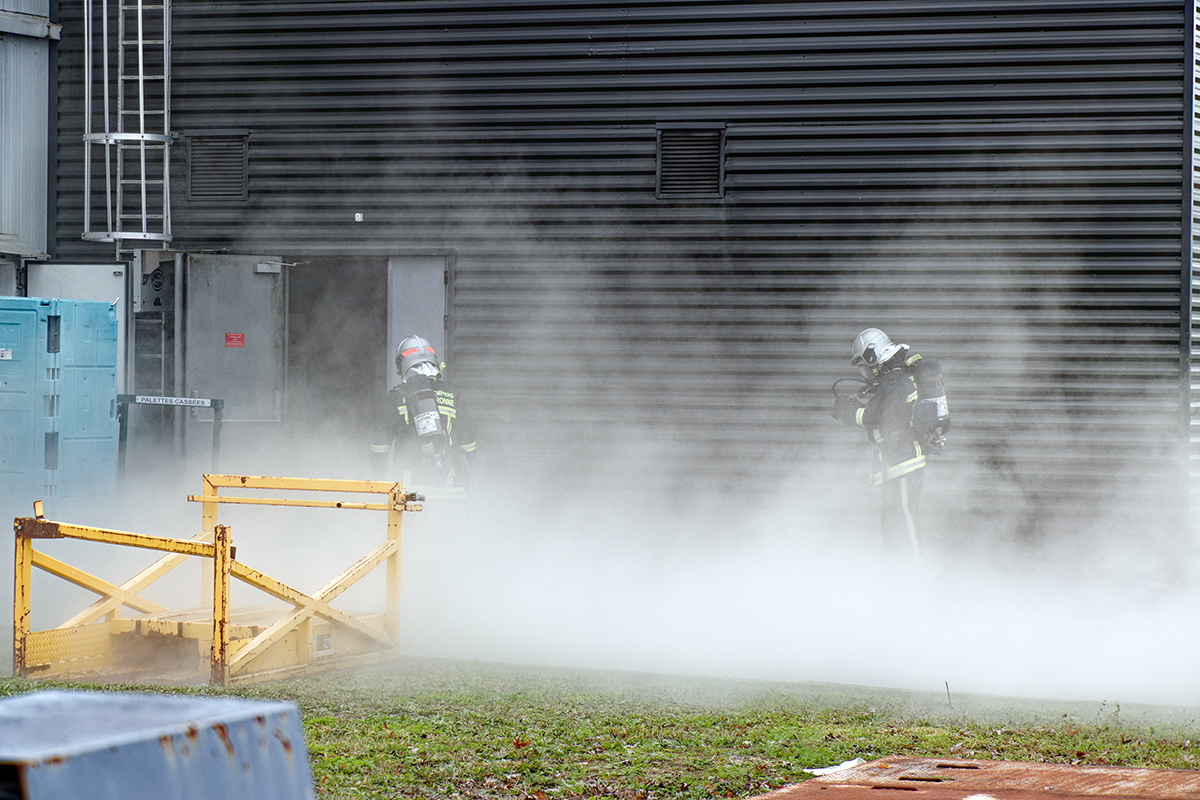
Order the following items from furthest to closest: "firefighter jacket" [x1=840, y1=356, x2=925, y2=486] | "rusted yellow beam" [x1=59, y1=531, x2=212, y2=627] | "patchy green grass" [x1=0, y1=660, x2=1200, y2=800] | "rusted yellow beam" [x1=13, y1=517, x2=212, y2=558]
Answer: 1. "firefighter jacket" [x1=840, y1=356, x2=925, y2=486]
2. "rusted yellow beam" [x1=59, y1=531, x2=212, y2=627]
3. "rusted yellow beam" [x1=13, y1=517, x2=212, y2=558]
4. "patchy green grass" [x1=0, y1=660, x2=1200, y2=800]

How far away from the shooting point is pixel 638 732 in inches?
216

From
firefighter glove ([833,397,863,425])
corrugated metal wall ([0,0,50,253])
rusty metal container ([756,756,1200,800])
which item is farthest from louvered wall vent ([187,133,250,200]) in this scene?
rusty metal container ([756,756,1200,800])

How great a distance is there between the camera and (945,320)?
10.5 meters

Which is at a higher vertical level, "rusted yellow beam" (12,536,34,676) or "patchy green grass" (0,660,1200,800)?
"rusted yellow beam" (12,536,34,676)

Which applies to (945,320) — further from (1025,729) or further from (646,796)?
(646,796)

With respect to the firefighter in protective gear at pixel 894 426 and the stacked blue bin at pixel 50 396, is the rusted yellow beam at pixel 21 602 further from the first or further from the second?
the firefighter in protective gear at pixel 894 426

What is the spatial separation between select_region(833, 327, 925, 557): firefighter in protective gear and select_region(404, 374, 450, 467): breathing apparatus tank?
2.95 metres

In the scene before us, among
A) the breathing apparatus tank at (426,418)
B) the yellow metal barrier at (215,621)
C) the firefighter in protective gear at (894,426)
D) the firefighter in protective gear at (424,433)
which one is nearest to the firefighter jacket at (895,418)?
the firefighter in protective gear at (894,426)

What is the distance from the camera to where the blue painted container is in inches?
65.9

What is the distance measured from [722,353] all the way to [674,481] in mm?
1215

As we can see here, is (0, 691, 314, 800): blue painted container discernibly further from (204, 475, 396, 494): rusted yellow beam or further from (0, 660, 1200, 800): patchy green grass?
(204, 475, 396, 494): rusted yellow beam

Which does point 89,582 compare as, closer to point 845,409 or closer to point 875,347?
point 845,409

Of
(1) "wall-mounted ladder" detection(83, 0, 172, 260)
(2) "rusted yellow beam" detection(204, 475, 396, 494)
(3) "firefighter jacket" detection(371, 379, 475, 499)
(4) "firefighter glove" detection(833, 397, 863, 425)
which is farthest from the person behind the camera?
(1) "wall-mounted ladder" detection(83, 0, 172, 260)

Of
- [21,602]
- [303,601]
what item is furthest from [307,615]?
[21,602]
